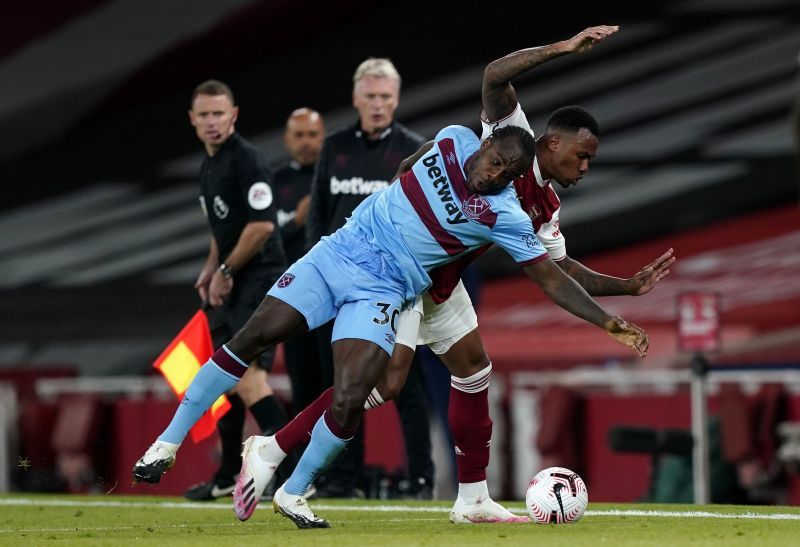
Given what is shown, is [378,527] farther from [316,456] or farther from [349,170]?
[349,170]

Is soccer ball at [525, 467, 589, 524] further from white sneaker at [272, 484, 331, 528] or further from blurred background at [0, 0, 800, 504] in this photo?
blurred background at [0, 0, 800, 504]

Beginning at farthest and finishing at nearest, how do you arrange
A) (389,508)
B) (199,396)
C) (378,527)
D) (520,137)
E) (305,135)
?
(305,135), (389,508), (199,396), (378,527), (520,137)

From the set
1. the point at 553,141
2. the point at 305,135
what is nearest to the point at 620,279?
the point at 553,141

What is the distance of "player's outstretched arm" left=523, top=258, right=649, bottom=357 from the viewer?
18.3ft

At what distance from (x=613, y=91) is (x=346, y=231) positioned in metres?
10.00

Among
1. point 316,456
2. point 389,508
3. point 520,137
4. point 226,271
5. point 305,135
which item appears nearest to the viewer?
point 520,137

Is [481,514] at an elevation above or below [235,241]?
below

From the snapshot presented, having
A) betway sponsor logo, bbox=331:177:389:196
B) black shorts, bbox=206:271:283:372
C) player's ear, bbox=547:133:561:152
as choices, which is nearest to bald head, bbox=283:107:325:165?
betway sponsor logo, bbox=331:177:389:196

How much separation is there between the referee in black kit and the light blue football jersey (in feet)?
5.12

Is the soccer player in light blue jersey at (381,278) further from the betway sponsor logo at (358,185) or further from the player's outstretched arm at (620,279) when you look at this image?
the betway sponsor logo at (358,185)

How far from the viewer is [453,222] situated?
5.81 meters

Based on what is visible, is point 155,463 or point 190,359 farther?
point 190,359

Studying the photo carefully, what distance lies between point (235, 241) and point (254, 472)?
84.7 inches

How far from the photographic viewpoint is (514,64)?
19.2 ft
